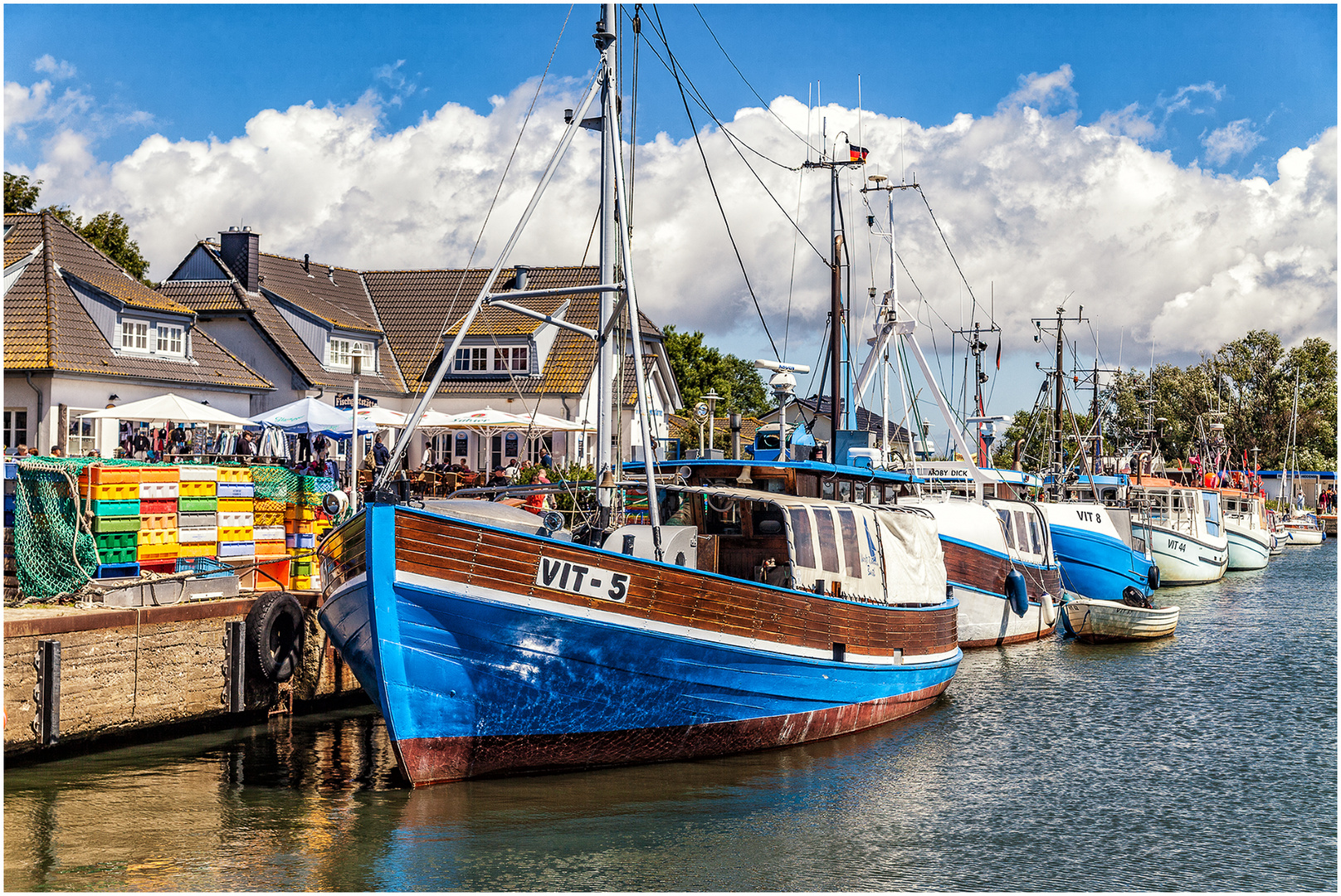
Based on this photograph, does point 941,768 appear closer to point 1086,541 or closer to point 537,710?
point 537,710

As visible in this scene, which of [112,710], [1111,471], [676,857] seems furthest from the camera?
[1111,471]

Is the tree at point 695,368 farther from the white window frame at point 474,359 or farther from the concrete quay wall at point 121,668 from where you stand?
the concrete quay wall at point 121,668

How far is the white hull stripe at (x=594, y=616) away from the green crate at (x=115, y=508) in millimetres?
6247

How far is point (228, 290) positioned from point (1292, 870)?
38.8 meters

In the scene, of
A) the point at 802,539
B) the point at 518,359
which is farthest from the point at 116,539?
the point at 518,359

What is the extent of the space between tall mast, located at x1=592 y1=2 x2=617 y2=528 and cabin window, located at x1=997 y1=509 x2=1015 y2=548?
506 inches

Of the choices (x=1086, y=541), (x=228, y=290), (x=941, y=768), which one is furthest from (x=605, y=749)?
(x=228, y=290)

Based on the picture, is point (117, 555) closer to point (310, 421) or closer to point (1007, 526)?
point (310, 421)

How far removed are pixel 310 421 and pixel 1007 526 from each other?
50.1 feet

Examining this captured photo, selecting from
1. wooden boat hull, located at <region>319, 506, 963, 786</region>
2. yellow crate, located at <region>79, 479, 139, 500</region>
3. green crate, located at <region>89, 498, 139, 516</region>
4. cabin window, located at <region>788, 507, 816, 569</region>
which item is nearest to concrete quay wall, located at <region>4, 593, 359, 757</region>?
green crate, located at <region>89, 498, 139, 516</region>

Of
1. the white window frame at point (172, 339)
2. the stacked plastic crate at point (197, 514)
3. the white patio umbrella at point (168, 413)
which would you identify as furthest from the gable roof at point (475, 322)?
the stacked plastic crate at point (197, 514)

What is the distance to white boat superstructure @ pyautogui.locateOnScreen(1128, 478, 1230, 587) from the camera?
42938 millimetres

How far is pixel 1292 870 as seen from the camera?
12.0m

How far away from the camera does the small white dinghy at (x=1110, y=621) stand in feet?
89.9
